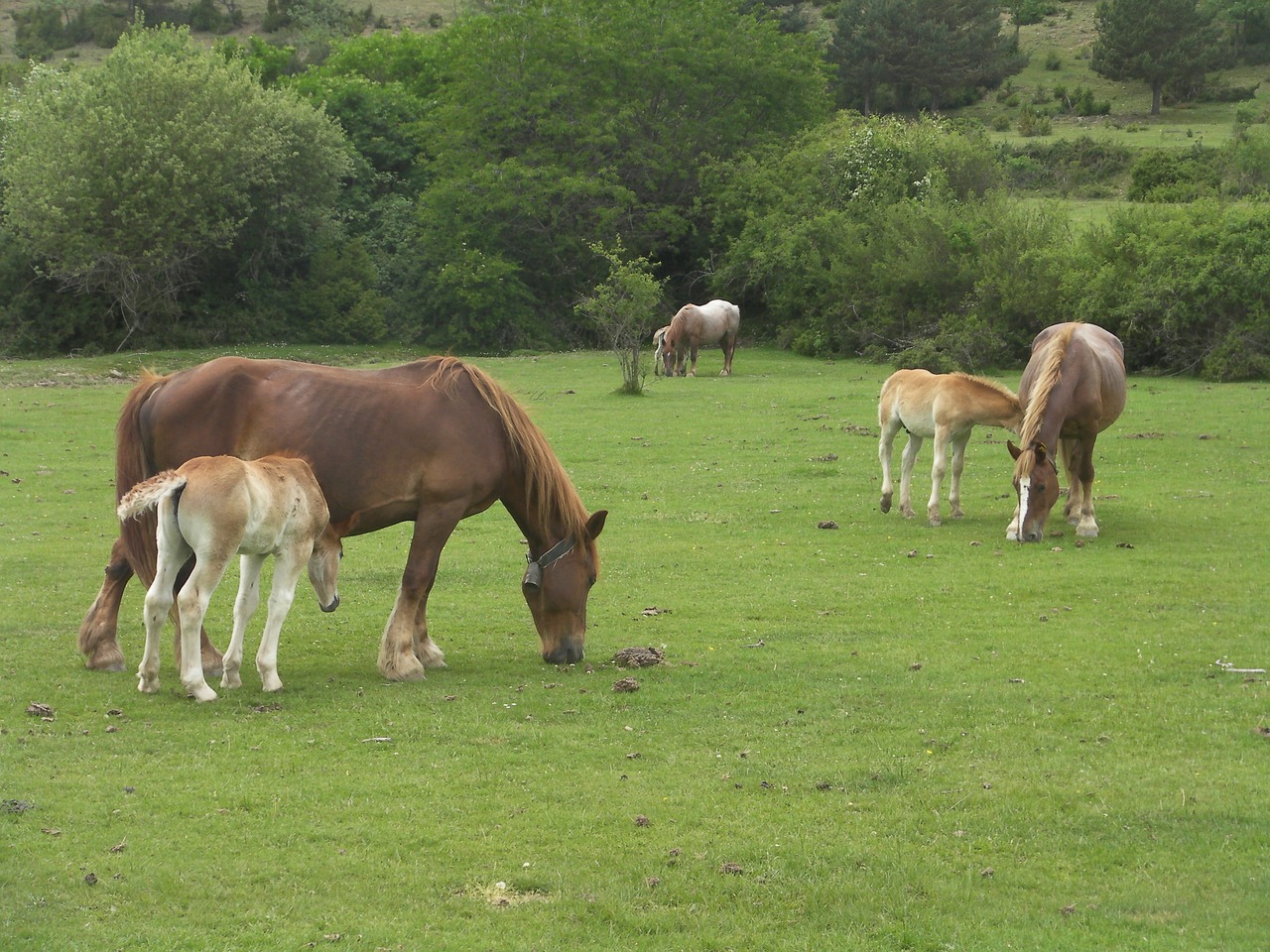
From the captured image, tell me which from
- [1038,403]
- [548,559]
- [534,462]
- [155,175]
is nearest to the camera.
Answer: [534,462]

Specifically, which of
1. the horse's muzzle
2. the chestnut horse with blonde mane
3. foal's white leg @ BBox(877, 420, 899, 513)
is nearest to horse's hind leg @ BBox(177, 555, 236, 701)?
the horse's muzzle

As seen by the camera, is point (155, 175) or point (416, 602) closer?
point (416, 602)

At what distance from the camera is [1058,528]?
1491 centimetres

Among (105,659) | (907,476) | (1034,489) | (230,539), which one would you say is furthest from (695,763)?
(907,476)

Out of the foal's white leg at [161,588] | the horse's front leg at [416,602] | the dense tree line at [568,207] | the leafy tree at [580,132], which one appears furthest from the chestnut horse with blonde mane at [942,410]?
the leafy tree at [580,132]

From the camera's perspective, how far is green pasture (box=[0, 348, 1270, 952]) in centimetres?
514

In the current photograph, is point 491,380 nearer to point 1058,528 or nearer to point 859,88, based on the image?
point 1058,528

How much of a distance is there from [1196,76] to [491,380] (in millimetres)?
68193

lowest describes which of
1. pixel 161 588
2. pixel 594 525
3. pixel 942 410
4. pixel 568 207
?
pixel 161 588

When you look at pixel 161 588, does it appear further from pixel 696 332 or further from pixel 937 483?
pixel 696 332

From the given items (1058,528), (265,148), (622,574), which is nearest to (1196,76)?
(265,148)

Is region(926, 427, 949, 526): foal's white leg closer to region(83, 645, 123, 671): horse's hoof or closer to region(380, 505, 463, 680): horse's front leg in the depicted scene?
region(380, 505, 463, 680): horse's front leg

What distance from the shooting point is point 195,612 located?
25.4 feet

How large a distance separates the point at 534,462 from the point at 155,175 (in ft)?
106
